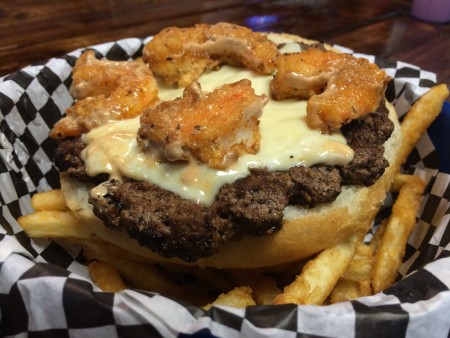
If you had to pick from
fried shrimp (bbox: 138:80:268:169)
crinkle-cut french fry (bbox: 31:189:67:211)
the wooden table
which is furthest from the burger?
the wooden table

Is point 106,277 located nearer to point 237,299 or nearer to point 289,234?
point 237,299

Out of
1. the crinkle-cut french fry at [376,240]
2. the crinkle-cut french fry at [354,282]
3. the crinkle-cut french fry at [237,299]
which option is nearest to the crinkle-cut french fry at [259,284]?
the crinkle-cut french fry at [237,299]

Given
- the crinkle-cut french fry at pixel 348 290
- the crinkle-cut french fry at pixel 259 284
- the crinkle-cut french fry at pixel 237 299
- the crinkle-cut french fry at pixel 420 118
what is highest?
the crinkle-cut french fry at pixel 420 118

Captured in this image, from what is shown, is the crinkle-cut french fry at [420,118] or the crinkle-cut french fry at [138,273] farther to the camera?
the crinkle-cut french fry at [420,118]

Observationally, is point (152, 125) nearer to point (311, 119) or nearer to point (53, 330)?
point (311, 119)

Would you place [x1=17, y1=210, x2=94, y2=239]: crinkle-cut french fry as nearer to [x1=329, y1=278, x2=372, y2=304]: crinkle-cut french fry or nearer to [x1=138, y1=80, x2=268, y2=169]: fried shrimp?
[x1=138, y1=80, x2=268, y2=169]: fried shrimp

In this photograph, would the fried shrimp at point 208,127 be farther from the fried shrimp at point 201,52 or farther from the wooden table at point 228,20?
the wooden table at point 228,20

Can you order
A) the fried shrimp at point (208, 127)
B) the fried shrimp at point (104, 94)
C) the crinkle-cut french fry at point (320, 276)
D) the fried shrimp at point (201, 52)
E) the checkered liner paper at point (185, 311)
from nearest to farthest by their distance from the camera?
the checkered liner paper at point (185, 311), the crinkle-cut french fry at point (320, 276), the fried shrimp at point (208, 127), the fried shrimp at point (104, 94), the fried shrimp at point (201, 52)
